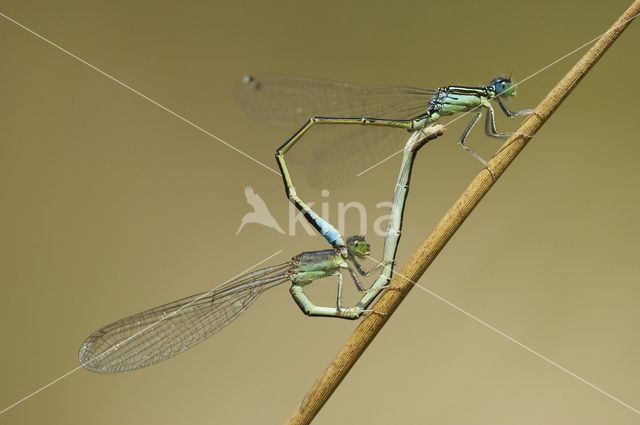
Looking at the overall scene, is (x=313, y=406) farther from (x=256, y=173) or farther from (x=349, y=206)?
(x=256, y=173)

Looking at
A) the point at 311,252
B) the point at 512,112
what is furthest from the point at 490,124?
the point at 311,252

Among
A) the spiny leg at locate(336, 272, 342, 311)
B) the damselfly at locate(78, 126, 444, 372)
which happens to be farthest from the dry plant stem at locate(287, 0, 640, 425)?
the spiny leg at locate(336, 272, 342, 311)

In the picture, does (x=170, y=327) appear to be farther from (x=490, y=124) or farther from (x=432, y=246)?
(x=490, y=124)

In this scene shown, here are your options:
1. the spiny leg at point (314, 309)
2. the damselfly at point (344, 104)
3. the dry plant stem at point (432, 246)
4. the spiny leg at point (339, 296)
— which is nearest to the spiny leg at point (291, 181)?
the damselfly at point (344, 104)

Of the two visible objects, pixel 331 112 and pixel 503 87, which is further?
pixel 331 112

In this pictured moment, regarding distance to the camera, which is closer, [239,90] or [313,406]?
[313,406]

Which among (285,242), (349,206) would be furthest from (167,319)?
(349,206)

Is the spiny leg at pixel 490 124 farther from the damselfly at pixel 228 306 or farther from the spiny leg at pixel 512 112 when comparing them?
the damselfly at pixel 228 306
